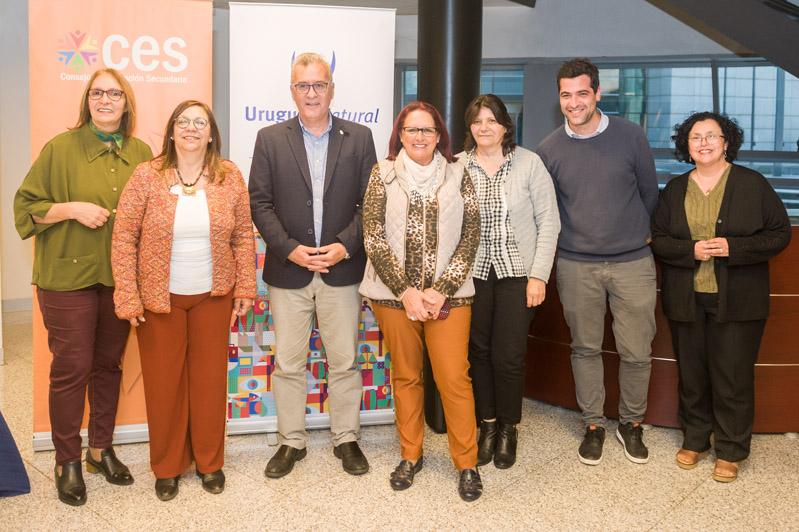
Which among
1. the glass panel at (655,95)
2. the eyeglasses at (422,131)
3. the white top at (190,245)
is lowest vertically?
the white top at (190,245)

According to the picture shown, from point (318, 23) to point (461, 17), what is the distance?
79 centimetres

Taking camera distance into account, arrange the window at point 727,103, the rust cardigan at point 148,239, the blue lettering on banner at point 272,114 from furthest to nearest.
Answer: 1. the window at point 727,103
2. the blue lettering on banner at point 272,114
3. the rust cardigan at point 148,239

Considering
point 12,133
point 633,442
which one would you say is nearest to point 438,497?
point 633,442

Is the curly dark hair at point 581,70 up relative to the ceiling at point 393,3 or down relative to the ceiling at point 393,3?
down

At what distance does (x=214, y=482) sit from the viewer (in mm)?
2879

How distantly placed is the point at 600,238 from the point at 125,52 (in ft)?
8.18

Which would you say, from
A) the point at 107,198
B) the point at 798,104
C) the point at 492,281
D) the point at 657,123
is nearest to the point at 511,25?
the point at 657,123

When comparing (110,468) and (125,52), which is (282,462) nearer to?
(110,468)

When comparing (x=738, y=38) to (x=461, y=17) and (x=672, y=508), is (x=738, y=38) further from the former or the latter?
(x=672, y=508)

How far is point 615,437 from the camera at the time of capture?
3539 mm

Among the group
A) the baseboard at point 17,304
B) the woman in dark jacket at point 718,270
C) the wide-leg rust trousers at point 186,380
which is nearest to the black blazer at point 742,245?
the woman in dark jacket at point 718,270

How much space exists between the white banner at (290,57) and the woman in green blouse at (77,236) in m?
0.84

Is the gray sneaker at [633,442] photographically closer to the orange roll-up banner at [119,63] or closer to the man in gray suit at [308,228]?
the man in gray suit at [308,228]

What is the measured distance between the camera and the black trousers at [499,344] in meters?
2.99
